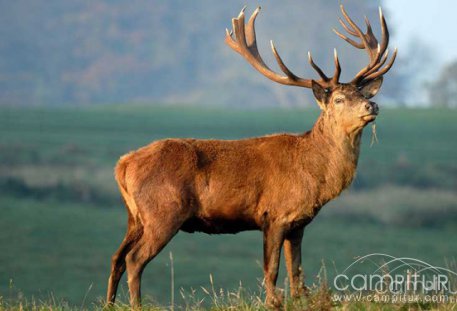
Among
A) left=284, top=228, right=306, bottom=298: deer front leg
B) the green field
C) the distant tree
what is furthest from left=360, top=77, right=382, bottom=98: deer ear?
the distant tree

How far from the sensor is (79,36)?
11800 centimetres

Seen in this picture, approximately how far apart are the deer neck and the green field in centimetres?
1666

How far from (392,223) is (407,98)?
→ 218 feet

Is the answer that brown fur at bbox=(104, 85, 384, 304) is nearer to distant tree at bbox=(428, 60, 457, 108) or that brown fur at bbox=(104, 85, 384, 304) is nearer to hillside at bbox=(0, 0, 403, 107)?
distant tree at bbox=(428, 60, 457, 108)

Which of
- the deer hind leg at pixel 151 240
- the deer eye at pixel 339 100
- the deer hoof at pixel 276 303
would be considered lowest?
the deer hoof at pixel 276 303

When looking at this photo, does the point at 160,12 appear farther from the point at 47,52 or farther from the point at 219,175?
the point at 219,175

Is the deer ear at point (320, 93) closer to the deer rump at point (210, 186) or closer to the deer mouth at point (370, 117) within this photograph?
the deer mouth at point (370, 117)

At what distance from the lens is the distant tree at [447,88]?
94875 mm

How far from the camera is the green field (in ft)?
111

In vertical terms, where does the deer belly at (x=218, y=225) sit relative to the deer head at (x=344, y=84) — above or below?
below

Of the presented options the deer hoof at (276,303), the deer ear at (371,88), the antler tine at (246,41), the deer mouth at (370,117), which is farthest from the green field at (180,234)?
the deer hoof at (276,303)

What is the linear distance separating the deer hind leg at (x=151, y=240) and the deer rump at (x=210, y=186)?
2cm

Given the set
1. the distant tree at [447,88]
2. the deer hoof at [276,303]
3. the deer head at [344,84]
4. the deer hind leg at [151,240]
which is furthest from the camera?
the distant tree at [447,88]

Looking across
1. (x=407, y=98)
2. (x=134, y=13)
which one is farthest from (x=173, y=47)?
(x=407, y=98)
